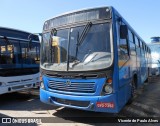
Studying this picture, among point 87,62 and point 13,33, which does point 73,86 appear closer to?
point 87,62

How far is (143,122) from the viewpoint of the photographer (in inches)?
242

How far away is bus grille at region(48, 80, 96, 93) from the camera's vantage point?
5.61 m

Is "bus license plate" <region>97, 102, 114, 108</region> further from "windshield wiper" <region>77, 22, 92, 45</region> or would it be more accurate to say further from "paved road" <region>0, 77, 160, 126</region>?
"windshield wiper" <region>77, 22, 92, 45</region>

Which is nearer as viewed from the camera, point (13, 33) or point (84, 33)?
point (84, 33)

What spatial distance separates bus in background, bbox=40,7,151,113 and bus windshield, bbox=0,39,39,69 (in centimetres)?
219

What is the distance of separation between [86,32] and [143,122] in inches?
110

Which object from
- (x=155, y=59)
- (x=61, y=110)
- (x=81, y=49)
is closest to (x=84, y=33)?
(x=81, y=49)

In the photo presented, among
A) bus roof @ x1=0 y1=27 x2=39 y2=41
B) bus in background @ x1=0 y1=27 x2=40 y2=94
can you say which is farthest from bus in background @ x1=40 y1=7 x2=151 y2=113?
bus roof @ x1=0 y1=27 x2=39 y2=41

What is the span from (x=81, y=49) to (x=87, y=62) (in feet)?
1.34

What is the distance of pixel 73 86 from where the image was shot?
19.2ft

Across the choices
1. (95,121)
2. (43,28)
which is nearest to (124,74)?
(95,121)

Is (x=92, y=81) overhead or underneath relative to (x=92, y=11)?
underneath

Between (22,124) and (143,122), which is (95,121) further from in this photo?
(22,124)

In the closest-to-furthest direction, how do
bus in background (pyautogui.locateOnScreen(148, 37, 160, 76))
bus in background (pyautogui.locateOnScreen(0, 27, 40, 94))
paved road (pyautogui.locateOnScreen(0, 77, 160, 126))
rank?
1. paved road (pyautogui.locateOnScreen(0, 77, 160, 126))
2. bus in background (pyautogui.locateOnScreen(0, 27, 40, 94))
3. bus in background (pyautogui.locateOnScreen(148, 37, 160, 76))
